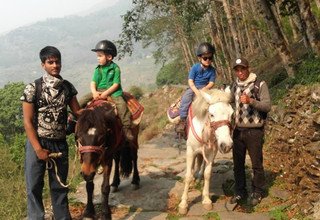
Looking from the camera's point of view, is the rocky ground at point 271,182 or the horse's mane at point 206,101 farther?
the rocky ground at point 271,182

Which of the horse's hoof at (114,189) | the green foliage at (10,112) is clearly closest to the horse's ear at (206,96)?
the horse's hoof at (114,189)

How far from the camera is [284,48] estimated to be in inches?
428

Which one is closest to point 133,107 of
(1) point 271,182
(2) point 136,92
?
(1) point 271,182

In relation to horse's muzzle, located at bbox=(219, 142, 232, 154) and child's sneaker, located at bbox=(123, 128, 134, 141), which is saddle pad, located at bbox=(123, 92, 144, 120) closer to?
child's sneaker, located at bbox=(123, 128, 134, 141)

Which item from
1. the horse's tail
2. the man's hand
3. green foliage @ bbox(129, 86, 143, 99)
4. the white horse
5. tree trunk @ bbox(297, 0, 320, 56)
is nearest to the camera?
the white horse

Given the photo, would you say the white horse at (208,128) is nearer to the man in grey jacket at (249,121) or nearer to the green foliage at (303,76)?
the man in grey jacket at (249,121)

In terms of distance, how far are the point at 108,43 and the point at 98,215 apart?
2.82 meters

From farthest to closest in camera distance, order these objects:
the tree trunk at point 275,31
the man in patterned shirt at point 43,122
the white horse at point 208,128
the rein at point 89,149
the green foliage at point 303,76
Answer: the tree trunk at point 275,31, the green foliage at point 303,76, the white horse at point 208,128, the rein at point 89,149, the man in patterned shirt at point 43,122

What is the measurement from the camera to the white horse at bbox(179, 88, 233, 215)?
15.5ft

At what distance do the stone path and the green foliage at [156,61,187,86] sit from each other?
38930 mm

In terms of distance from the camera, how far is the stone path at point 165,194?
18.8 ft

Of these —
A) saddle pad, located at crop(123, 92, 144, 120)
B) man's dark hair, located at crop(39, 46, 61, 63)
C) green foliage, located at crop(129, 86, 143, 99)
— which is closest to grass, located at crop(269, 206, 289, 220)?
saddle pad, located at crop(123, 92, 144, 120)

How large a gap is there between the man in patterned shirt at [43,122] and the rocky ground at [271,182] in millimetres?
1611

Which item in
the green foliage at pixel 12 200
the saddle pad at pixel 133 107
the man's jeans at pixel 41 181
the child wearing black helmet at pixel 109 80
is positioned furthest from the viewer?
the green foliage at pixel 12 200
